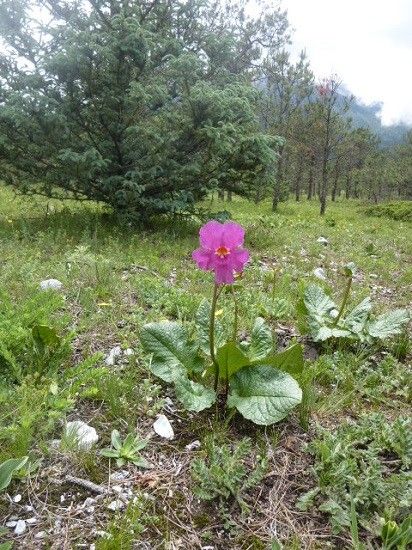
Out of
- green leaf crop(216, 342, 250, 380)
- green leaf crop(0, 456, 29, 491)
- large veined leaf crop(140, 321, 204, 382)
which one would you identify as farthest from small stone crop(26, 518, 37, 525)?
green leaf crop(216, 342, 250, 380)

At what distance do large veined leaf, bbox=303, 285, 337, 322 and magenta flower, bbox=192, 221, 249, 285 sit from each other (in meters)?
1.73

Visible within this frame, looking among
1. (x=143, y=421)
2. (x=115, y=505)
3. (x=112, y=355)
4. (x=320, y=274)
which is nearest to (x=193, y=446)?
(x=143, y=421)

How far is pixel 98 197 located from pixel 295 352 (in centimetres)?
594

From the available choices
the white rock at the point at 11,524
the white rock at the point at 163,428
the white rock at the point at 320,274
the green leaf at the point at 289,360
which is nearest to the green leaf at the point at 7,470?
the white rock at the point at 11,524

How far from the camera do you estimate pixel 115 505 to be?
1.87 metres

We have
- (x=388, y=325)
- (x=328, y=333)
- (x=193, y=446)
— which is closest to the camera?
(x=193, y=446)

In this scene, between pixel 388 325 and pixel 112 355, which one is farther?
pixel 388 325

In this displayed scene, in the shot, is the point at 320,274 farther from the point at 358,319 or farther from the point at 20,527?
the point at 20,527

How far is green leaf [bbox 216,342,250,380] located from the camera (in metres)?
2.41

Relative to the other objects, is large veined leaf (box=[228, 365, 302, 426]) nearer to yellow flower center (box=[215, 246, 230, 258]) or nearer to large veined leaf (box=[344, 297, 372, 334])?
yellow flower center (box=[215, 246, 230, 258])

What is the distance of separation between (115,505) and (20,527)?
1.28ft

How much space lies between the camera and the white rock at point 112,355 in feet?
9.72

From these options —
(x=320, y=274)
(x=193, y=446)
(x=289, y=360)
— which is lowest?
(x=193, y=446)

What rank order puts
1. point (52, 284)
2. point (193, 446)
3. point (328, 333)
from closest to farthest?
1. point (193, 446)
2. point (328, 333)
3. point (52, 284)
